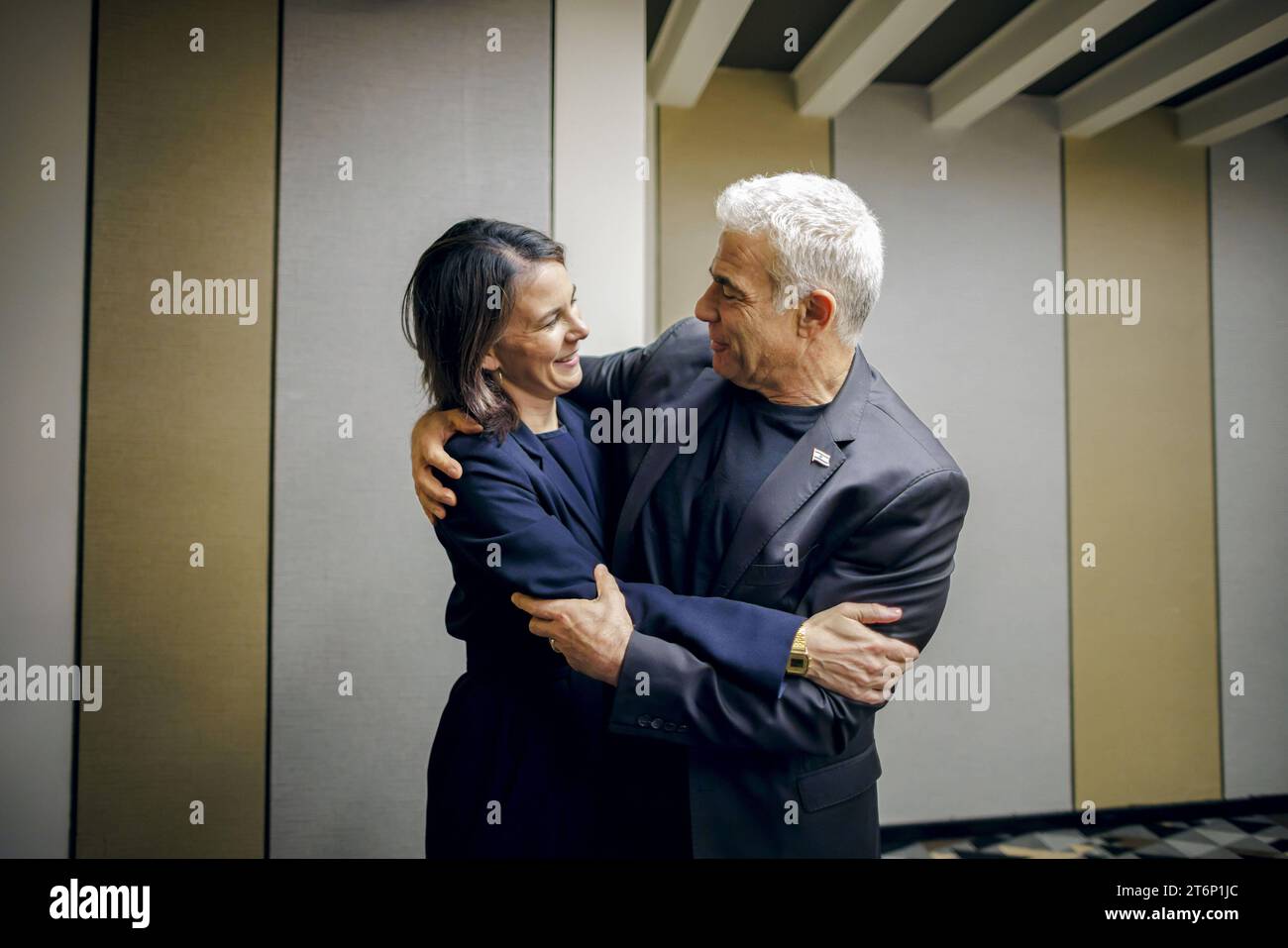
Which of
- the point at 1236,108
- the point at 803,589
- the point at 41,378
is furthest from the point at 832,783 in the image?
the point at 1236,108

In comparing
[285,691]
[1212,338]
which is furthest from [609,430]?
[1212,338]

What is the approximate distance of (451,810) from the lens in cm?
226

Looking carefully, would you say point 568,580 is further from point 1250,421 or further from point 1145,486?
point 1250,421

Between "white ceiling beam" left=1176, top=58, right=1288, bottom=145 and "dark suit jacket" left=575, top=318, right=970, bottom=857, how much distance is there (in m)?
2.03

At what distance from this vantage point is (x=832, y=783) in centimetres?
212

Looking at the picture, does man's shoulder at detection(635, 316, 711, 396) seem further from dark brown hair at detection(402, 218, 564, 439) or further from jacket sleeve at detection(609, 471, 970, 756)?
jacket sleeve at detection(609, 471, 970, 756)

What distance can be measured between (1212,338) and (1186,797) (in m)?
1.77

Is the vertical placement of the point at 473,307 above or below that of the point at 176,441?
above

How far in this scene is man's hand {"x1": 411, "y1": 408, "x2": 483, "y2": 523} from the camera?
1998mm

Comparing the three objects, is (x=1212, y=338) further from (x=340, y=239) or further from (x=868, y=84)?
(x=340, y=239)

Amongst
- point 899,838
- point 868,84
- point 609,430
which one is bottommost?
point 899,838

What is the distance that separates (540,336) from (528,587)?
2.10 feet
